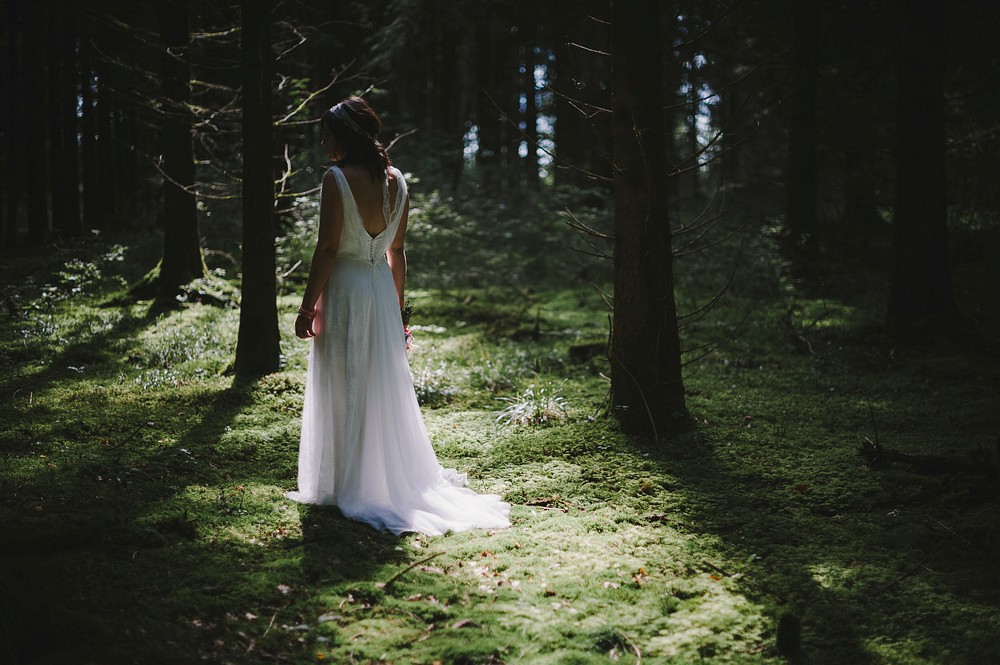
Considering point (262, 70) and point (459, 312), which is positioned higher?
point (262, 70)

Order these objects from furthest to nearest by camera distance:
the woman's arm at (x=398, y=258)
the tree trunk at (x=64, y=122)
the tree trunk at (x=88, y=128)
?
the tree trunk at (x=88, y=128) < the tree trunk at (x=64, y=122) < the woman's arm at (x=398, y=258)

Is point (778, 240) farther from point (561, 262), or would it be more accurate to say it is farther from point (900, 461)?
point (900, 461)

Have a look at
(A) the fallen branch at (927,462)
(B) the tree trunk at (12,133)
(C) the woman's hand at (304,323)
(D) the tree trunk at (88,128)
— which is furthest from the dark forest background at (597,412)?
(B) the tree trunk at (12,133)

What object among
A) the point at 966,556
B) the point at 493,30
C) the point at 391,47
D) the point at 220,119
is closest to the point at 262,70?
the point at 220,119

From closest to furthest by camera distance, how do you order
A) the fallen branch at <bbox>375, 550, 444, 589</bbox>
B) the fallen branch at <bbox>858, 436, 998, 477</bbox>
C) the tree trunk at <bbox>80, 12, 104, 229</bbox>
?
the fallen branch at <bbox>375, 550, 444, 589</bbox>
the fallen branch at <bbox>858, 436, 998, 477</bbox>
the tree trunk at <bbox>80, 12, 104, 229</bbox>

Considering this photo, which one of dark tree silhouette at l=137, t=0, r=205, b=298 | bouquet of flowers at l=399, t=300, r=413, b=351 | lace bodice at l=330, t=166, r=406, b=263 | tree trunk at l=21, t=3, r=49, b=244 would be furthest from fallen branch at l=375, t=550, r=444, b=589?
tree trunk at l=21, t=3, r=49, b=244

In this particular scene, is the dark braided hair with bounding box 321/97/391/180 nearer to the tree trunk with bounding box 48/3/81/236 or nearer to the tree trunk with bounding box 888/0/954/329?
the tree trunk with bounding box 888/0/954/329

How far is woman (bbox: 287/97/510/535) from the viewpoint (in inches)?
185

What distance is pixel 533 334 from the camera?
36.0ft

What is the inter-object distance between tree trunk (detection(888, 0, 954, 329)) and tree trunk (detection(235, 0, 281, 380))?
771 cm

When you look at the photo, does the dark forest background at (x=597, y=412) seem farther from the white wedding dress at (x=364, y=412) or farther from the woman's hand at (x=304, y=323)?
the woman's hand at (x=304, y=323)

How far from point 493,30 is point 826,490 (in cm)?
2935

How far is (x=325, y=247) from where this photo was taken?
476cm

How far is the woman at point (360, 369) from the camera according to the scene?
4.71m
